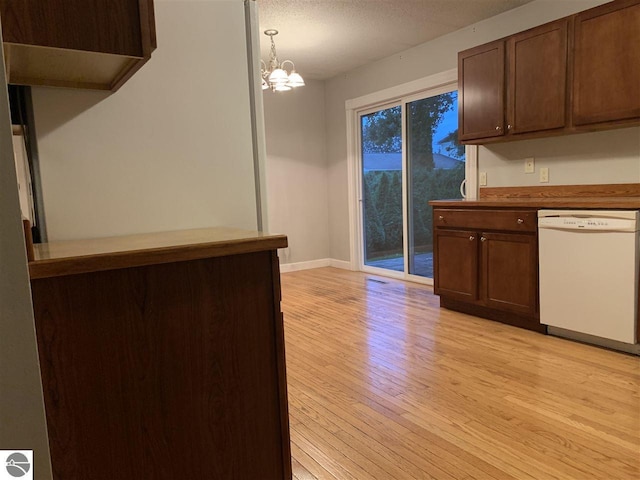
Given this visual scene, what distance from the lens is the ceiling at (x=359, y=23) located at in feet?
11.1

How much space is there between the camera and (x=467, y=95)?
3.63 meters

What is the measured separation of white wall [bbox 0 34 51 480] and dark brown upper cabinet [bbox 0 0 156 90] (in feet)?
1.21

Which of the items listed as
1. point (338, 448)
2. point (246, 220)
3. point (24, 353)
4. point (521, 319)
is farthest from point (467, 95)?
point (24, 353)

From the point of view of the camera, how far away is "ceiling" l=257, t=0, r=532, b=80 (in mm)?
3395

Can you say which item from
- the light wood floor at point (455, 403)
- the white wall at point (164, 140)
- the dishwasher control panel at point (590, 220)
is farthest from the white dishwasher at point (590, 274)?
the white wall at point (164, 140)

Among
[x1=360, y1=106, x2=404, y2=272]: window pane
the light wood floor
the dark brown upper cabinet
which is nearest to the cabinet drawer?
the light wood floor

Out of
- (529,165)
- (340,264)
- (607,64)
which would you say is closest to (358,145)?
(340,264)

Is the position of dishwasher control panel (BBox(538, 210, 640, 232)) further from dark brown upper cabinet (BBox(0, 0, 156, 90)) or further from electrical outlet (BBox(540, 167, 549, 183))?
dark brown upper cabinet (BBox(0, 0, 156, 90))

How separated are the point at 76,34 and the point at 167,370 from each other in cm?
86

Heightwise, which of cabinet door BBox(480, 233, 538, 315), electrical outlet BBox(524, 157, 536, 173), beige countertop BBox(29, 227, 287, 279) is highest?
electrical outlet BBox(524, 157, 536, 173)

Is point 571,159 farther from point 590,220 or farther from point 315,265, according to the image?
point 315,265

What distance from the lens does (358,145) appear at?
543 centimetres

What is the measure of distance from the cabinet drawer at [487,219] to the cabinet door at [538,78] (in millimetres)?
662

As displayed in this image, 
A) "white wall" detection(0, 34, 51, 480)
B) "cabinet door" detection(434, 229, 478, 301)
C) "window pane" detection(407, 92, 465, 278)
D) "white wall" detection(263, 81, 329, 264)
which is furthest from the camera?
"white wall" detection(263, 81, 329, 264)
